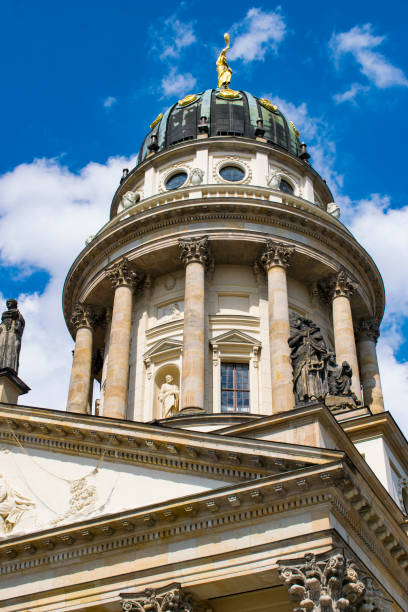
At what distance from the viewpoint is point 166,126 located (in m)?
41.0

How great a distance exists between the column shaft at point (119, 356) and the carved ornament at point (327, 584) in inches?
593

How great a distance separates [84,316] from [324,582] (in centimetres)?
2217

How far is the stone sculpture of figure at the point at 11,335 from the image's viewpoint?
25266 millimetres

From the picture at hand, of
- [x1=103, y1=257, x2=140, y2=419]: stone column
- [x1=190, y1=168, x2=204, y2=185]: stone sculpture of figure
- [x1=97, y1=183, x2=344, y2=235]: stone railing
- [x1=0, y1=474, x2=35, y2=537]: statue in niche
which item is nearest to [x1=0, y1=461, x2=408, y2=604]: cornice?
[x1=0, y1=474, x2=35, y2=537]: statue in niche

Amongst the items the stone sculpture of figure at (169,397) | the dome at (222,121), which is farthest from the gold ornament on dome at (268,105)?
the stone sculpture of figure at (169,397)

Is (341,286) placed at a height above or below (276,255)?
below

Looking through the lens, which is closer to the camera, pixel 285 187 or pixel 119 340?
pixel 119 340

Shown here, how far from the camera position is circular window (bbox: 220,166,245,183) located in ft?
123

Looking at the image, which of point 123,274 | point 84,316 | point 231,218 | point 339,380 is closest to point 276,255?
point 231,218

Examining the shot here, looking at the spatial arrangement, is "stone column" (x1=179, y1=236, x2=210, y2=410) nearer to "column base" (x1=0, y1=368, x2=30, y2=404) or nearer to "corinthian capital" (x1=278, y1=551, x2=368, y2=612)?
"column base" (x1=0, y1=368, x2=30, y2=404)

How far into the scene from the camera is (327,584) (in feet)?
51.7

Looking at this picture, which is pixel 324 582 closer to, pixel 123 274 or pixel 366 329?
pixel 123 274

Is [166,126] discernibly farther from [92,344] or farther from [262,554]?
[262,554]

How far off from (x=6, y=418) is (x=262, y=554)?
25.7 ft
